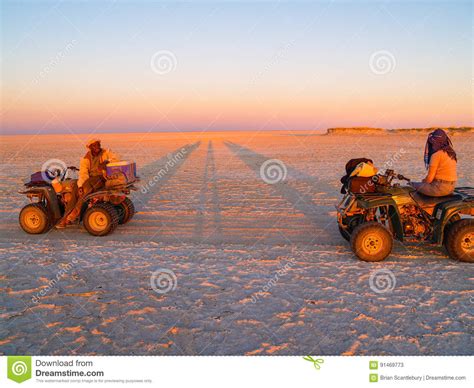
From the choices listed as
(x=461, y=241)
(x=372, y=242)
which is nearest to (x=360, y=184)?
(x=372, y=242)

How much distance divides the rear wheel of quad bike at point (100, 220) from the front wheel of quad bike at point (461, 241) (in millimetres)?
5852

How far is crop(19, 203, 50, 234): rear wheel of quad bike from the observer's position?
7.48m

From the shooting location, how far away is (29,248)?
6.61 metres

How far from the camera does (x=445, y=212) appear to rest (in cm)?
565

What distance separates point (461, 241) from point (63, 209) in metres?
7.35

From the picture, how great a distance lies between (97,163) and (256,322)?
199 inches

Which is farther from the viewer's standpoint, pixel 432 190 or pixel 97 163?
pixel 97 163

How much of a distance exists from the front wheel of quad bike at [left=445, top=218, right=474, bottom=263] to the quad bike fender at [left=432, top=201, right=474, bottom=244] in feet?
0.42

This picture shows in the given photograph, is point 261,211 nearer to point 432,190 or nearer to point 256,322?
point 432,190

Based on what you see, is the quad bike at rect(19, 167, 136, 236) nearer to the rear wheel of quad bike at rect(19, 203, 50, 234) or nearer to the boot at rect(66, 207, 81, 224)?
the rear wheel of quad bike at rect(19, 203, 50, 234)

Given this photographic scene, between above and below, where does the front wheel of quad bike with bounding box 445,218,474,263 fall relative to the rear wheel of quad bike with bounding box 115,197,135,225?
below

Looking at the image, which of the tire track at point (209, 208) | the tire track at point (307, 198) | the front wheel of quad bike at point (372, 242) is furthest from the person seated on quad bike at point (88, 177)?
the front wheel of quad bike at point (372, 242)

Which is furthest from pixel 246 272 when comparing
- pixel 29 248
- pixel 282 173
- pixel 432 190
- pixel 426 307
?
pixel 282 173

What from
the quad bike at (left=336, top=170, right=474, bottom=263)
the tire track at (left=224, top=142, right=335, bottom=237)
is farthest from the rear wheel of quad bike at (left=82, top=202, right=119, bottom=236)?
the quad bike at (left=336, top=170, right=474, bottom=263)
